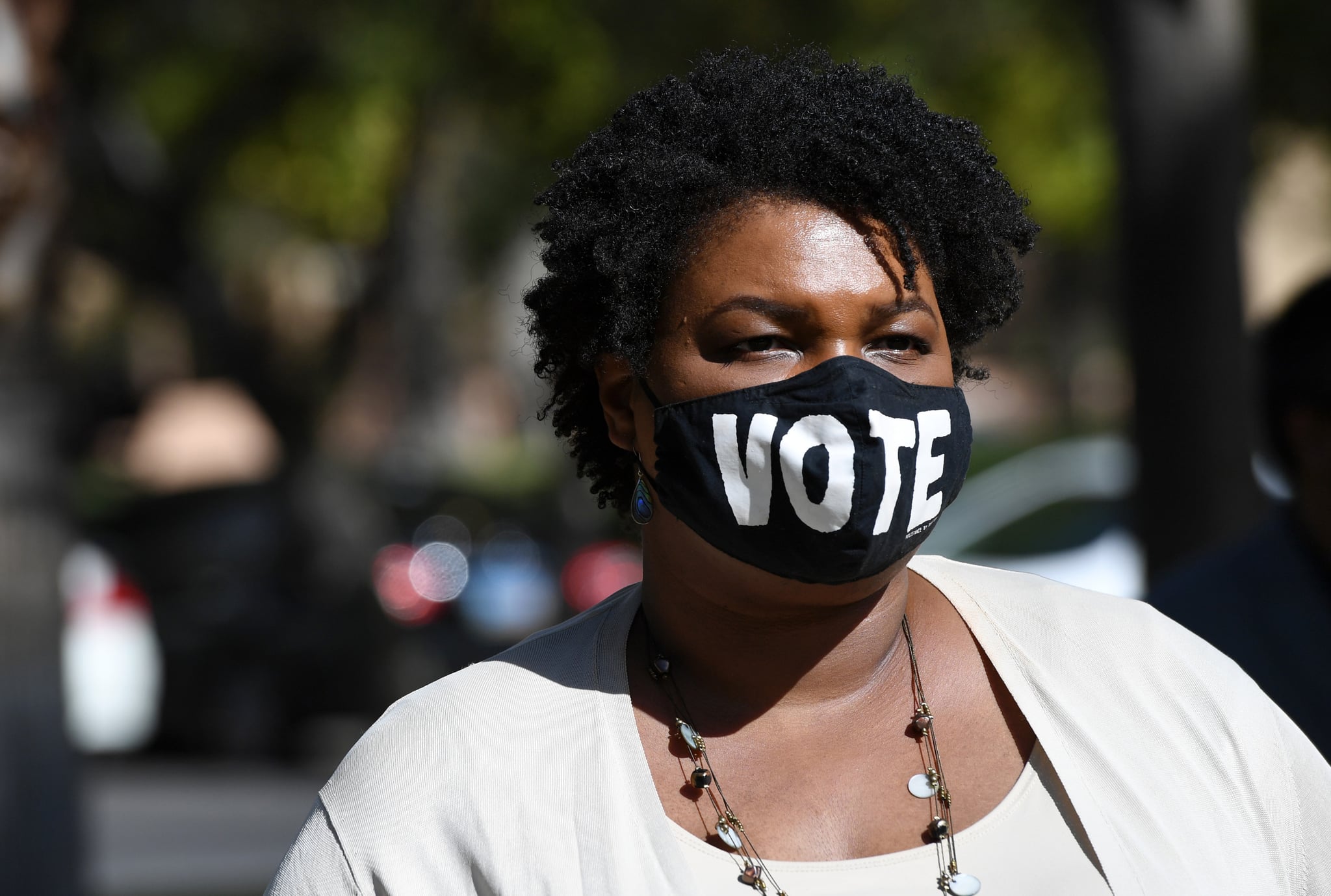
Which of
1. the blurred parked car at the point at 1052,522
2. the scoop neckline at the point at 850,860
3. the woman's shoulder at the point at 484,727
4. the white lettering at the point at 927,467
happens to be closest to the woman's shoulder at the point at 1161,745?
the scoop neckline at the point at 850,860

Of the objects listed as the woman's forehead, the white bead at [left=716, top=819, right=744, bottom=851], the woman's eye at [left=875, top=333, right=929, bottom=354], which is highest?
the woman's forehead

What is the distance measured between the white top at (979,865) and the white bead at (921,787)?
1.5 inches

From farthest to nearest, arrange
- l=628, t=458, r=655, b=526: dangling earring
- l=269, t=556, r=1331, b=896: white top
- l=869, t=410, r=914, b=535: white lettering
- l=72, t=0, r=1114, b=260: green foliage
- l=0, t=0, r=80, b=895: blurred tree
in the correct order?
1. l=72, t=0, r=1114, b=260: green foliage
2. l=0, t=0, r=80, b=895: blurred tree
3. l=628, t=458, r=655, b=526: dangling earring
4. l=869, t=410, r=914, b=535: white lettering
5. l=269, t=556, r=1331, b=896: white top

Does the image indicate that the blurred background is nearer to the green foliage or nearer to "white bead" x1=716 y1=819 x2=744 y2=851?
the green foliage

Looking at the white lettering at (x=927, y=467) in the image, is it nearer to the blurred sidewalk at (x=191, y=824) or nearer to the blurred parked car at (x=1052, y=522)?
the blurred sidewalk at (x=191, y=824)

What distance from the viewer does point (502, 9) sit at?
9.69m

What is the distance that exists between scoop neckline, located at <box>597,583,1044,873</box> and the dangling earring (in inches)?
6.4

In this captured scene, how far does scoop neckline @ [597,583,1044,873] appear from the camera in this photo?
2.08 metres

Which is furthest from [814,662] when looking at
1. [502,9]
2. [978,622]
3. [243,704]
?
[243,704]

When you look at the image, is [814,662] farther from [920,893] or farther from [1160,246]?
[1160,246]

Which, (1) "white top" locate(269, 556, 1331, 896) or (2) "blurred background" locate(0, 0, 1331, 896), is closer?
(1) "white top" locate(269, 556, 1331, 896)

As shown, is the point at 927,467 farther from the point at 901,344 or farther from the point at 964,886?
the point at 964,886

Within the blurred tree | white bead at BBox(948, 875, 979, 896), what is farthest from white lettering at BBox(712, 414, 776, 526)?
the blurred tree

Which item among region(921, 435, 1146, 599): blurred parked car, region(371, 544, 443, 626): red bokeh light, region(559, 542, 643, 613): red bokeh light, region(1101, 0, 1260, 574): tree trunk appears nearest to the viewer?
region(1101, 0, 1260, 574): tree trunk
